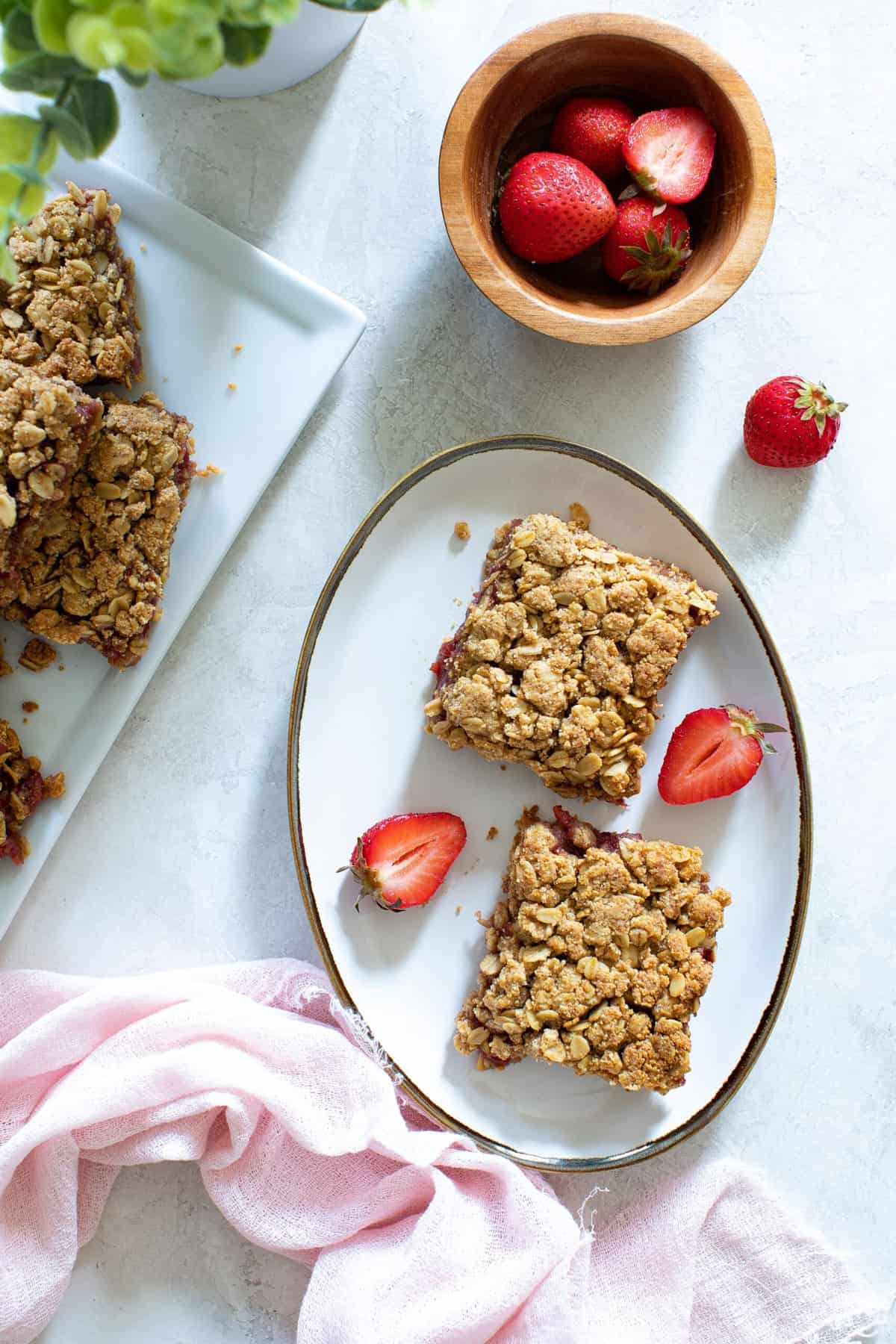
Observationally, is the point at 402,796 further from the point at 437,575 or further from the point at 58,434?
the point at 58,434

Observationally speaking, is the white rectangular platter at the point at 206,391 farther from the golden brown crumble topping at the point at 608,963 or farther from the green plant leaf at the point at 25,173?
the green plant leaf at the point at 25,173

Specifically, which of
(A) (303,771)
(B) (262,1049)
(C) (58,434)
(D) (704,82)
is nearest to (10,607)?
(C) (58,434)

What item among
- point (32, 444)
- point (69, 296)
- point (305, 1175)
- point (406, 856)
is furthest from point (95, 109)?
point (305, 1175)

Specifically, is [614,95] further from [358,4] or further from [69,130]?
[69,130]

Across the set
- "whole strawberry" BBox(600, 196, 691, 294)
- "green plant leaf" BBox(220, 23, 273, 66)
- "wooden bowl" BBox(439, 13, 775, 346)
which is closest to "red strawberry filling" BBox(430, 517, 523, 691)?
"wooden bowl" BBox(439, 13, 775, 346)

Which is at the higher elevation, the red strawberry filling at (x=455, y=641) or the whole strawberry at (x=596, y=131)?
the whole strawberry at (x=596, y=131)

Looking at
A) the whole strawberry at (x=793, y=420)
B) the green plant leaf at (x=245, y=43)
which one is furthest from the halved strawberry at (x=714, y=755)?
the green plant leaf at (x=245, y=43)
